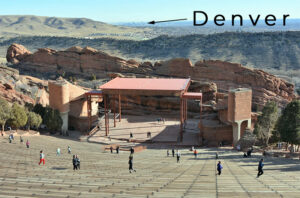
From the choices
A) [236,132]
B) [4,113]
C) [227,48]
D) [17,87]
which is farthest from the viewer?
[227,48]

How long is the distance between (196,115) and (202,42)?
253 feet

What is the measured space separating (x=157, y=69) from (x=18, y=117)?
28227mm

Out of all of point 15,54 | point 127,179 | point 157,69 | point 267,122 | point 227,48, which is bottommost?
point 127,179

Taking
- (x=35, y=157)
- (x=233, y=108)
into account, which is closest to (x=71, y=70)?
(x=233, y=108)

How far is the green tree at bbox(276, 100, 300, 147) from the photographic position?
29156mm

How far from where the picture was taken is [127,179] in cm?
1750

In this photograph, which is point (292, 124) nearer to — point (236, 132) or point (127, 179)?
point (236, 132)

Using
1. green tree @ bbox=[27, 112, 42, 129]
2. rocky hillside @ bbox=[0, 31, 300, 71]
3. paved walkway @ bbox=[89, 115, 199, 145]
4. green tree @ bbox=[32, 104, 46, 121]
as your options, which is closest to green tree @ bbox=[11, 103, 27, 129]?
green tree @ bbox=[27, 112, 42, 129]

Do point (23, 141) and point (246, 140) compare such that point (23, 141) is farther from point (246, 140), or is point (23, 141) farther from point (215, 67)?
point (215, 67)

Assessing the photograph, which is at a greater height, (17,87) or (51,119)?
(17,87)

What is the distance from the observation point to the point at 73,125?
45156mm

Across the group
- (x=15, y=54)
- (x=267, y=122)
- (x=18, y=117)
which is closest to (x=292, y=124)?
(x=267, y=122)

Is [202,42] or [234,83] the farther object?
[202,42]

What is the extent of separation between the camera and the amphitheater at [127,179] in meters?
13.4
